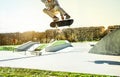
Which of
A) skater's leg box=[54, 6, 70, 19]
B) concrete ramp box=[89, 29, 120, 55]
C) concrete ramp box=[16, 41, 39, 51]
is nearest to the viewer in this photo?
concrete ramp box=[89, 29, 120, 55]

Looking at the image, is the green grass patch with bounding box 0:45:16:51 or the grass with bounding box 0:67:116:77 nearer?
the grass with bounding box 0:67:116:77

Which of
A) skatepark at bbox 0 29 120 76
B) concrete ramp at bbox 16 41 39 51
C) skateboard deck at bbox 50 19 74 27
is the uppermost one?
skateboard deck at bbox 50 19 74 27

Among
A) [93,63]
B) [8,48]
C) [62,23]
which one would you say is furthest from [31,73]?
[8,48]

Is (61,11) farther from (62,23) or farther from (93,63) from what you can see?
(93,63)

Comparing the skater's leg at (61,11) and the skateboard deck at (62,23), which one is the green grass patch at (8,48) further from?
the skater's leg at (61,11)

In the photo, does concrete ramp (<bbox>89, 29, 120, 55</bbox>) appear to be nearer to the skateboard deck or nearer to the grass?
the skateboard deck

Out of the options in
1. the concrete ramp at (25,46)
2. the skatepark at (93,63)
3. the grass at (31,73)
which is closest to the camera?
the grass at (31,73)

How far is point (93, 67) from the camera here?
7684mm

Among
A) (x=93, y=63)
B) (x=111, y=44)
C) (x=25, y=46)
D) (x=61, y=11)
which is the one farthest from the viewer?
(x=25, y=46)

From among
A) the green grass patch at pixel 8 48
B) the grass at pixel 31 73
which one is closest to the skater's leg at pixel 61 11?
the grass at pixel 31 73

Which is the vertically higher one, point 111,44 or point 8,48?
point 111,44

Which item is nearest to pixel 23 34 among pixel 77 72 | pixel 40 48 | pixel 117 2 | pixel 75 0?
pixel 40 48

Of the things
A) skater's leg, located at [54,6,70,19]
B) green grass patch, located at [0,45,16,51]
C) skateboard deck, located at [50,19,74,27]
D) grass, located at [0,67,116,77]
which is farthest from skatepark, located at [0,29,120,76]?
green grass patch, located at [0,45,16,51]

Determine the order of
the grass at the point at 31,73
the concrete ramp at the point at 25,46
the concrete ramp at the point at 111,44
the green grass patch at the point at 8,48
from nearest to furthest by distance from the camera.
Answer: the grass at the point at 31,73
the concrete ramp at the point at 111,44
the concrete ramp at the point at 25,46
the green grass patch at the point at 8,48
